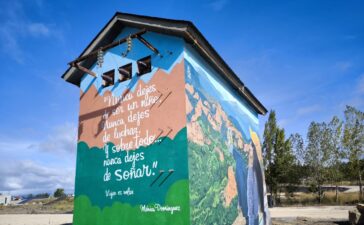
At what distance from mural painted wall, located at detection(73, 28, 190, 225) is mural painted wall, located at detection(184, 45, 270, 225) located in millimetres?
404

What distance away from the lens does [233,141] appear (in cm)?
1166

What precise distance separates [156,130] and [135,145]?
3.09ft

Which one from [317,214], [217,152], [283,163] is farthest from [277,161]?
[217,152]

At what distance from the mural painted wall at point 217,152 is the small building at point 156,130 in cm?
4

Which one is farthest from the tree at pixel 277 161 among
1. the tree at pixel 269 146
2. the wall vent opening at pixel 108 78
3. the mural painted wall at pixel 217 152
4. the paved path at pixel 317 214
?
the wall vent opening at pixel 108 78

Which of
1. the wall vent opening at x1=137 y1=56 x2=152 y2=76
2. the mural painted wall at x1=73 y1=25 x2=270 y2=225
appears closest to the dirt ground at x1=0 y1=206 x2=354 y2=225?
the mural painted wall at x1=73 y1=25 x2=270 y2=225

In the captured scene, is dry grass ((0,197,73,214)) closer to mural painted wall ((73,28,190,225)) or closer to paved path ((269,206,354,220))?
paved path ((269,206,354,220))

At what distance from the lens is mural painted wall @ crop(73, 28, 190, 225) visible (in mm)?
8367

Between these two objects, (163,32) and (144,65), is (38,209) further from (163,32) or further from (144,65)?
(163,32)

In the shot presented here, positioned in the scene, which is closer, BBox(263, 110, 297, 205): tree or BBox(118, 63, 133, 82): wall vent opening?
BBox(118, 63, 133, 82): wall vent opening

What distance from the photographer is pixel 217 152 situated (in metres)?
9.86

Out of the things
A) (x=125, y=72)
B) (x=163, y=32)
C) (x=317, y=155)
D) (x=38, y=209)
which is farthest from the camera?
(x=38, y=209)

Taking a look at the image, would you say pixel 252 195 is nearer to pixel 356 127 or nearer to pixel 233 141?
pixel 233 141

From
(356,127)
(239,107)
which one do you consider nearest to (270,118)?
(356,127)
